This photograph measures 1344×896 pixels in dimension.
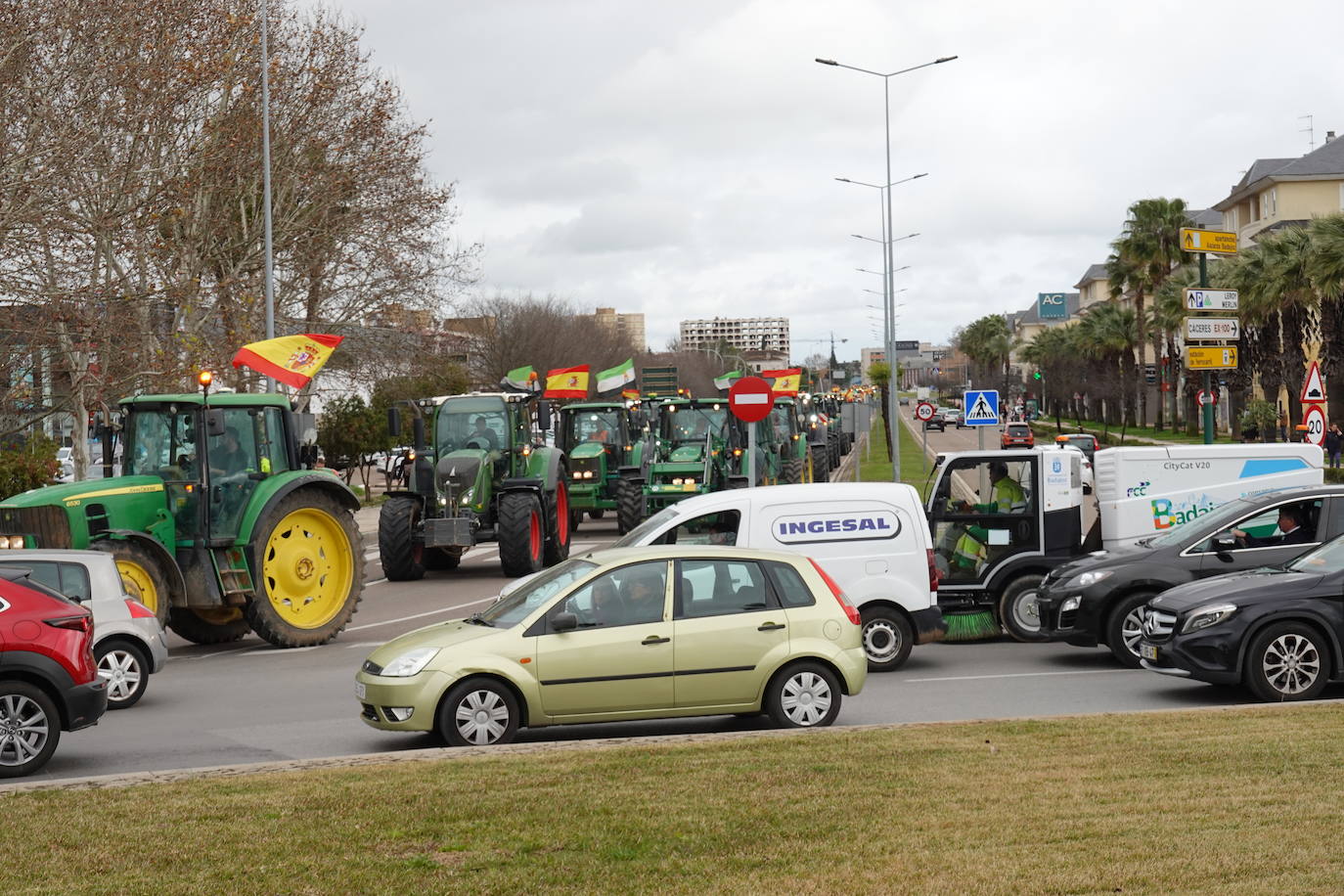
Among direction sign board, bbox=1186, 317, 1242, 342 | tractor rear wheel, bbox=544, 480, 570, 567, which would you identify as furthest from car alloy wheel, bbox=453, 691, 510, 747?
direction sign board, bbox=1186, 317, 1242, 342

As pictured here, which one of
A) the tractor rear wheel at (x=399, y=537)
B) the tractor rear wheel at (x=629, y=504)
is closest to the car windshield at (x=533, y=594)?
the tractor rear wheel at (x=399, y=537)

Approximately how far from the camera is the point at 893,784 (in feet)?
25.3

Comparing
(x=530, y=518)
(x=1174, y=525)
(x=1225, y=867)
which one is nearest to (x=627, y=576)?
(x=1225, y=867)

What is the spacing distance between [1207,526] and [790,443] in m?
23.9

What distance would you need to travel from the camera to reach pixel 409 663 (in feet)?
32.1

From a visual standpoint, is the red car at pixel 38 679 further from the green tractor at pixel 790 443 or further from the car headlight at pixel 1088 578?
the green tractor at pixel 790 443

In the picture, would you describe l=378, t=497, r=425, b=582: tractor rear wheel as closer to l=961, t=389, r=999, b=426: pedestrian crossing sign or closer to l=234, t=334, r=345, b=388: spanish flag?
l=234, t=334, r=345, b=388: spanish flag

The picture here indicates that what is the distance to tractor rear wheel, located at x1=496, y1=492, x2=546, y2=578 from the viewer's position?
21922 mm

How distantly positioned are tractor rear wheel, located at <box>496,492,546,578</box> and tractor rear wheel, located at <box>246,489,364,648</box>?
529 centimetres

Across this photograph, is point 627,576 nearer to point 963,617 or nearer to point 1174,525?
point 963,617

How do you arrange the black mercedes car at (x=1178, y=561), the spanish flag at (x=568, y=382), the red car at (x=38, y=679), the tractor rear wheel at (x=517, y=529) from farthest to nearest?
the spanish flag at (x=568, y=382), the tractor rear wheel at (x=517, y=529), the black mercedes car at (x=1178, y=561), the red car at (x=38, y=679)

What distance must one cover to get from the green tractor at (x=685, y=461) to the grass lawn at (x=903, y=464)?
11.9 ft

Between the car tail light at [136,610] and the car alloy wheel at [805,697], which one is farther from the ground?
the car tail light at [136,610]

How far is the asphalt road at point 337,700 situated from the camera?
10.3 metres
